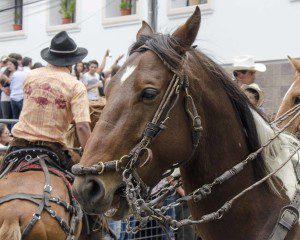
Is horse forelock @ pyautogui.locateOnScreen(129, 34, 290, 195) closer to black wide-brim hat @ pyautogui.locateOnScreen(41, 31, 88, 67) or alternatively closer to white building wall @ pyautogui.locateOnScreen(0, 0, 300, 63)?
black wide-brim hat @ pyautogui.locateOnScreen(41, 31, 88, 67)

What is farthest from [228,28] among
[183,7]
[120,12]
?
[120,12]

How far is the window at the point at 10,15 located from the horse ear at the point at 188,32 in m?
19.6

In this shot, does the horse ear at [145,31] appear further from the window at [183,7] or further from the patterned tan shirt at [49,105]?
the window at [183,7]

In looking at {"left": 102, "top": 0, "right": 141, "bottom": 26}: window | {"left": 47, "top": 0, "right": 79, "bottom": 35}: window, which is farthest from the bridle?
{"left": 47, "top": 0, "right": 79, "bottom": 35}: window

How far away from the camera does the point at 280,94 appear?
1438 centimetres

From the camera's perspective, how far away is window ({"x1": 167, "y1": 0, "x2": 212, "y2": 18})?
16625mm

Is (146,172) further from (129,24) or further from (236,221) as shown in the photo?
(129,24)

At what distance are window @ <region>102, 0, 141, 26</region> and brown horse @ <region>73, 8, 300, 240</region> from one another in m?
14.7

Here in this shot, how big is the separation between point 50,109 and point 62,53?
2.23 ft

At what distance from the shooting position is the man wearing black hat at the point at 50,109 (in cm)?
685

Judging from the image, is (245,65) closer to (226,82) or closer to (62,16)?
(226,82)

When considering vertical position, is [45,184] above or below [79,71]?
above

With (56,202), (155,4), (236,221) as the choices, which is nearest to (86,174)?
(236,221)

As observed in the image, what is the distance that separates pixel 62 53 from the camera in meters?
7.20
